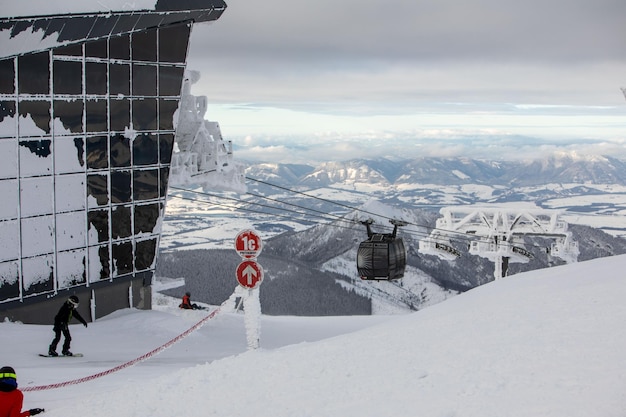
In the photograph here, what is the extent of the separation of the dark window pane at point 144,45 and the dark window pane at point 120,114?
1.84 m

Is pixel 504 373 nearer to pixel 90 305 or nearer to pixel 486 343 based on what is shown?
pixel 486 343

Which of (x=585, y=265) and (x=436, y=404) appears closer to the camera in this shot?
(x=436, y=404)

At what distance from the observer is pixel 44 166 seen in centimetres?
2703

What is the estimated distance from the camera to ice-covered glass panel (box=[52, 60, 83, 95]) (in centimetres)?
2697

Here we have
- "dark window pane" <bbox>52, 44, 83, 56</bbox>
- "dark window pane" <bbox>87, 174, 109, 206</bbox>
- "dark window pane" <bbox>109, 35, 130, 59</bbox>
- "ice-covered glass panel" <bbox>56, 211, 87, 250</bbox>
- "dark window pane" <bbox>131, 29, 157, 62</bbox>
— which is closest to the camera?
"dark window pane" <bbox>52, 44, 83, 56</bbox>

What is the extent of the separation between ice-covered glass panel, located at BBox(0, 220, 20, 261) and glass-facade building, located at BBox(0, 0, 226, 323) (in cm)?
4

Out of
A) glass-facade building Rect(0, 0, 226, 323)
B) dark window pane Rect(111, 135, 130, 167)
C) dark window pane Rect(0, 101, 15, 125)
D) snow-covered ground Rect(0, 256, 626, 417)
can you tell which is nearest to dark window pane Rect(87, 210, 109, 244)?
glass-facade building Rect(0, 0, 226, 323)

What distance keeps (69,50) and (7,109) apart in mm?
3288

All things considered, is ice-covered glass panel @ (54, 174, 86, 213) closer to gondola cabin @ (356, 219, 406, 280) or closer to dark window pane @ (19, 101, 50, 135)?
dark window pane @ (19, 101, 50, 135)

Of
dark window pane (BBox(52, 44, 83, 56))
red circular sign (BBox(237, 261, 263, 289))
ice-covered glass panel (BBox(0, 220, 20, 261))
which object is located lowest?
ice-covered glass panel (BBox(0, 220, 20, 261))

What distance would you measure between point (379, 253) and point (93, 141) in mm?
11651

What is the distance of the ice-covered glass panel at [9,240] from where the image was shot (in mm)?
26234

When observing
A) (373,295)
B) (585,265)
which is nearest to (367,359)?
(585,265)

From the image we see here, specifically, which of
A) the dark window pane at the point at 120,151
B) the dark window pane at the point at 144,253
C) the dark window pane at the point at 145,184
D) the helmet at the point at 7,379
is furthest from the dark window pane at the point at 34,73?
the helmet at the point at 7,379
